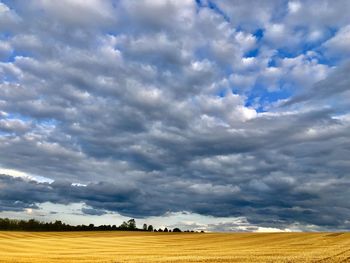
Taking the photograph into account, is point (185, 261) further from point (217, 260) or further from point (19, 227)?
point (19, 227)


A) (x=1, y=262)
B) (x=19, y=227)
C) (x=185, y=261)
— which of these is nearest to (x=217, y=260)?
(x=185, y=261)

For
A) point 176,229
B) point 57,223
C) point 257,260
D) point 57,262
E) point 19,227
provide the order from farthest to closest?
1. point 57,223
2. point 19,227
3. point 176,229
4. point 57,262
5. point 257,260

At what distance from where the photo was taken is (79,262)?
35250 mm

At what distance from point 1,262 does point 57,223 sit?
486 feet

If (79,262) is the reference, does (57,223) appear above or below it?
above

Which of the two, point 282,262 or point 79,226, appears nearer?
point 282,262

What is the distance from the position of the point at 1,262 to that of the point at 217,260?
17.0 metres

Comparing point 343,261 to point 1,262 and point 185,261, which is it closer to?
point 185,261

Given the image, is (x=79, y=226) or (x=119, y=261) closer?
(x=119, y=261)

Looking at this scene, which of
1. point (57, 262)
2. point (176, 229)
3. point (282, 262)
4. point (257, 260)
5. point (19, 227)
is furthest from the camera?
point (19, 227)

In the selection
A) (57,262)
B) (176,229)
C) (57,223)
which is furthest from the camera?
(57,223)

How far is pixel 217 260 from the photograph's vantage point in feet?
113

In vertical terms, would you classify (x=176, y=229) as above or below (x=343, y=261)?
above

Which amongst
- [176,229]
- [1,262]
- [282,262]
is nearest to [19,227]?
[176,229]
